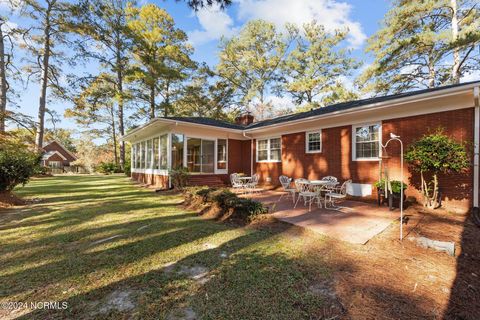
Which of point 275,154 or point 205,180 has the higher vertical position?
point 275,154

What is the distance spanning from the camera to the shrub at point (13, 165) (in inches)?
278

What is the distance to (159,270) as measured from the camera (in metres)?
3.02

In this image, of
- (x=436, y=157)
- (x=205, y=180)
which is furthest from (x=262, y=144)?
(x=436, y=157)

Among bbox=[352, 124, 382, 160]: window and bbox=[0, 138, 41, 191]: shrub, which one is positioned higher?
bbox=[352, 124, 382, 160]: window

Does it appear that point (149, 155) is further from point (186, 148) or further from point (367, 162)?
point (367, 162)

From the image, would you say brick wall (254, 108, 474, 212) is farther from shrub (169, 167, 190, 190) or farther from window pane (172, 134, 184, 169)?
window pane (172, 134, 184, 169)

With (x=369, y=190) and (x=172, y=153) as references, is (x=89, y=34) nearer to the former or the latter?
(x=172, y=153)

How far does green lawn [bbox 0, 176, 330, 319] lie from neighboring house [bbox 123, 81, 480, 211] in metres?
4.86

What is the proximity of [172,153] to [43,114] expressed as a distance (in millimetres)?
11719

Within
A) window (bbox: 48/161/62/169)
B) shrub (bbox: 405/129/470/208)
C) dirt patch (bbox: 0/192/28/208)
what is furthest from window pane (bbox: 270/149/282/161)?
window (bbox: 48/161/62/169)

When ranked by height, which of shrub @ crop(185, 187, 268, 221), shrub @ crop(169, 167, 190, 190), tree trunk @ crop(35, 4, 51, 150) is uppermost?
tree trunk @ crop(35, 4, 51, 150)

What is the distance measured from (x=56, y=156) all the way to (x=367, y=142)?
43.9 m

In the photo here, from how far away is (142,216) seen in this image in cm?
580

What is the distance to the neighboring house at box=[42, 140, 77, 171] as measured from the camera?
110ft
